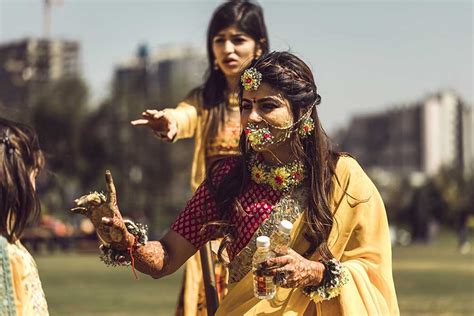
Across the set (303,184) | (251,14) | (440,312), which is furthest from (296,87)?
(440,312)

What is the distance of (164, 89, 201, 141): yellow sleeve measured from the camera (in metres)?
6.66

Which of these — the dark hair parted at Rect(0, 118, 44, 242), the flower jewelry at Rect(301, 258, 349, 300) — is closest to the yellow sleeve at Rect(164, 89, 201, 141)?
the dark hair parted at Rect(0, 118, 44, 242)

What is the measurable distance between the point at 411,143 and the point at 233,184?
440 ft

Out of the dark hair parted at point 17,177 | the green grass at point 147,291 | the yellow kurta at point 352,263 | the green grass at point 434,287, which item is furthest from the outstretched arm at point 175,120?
the green grass at point 434,287

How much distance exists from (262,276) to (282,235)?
0.18m

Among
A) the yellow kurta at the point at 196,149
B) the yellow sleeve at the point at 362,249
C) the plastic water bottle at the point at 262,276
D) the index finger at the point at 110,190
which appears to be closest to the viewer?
the index finger at the point at 110,190

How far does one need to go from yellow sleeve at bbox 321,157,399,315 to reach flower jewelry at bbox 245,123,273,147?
0.38 metres

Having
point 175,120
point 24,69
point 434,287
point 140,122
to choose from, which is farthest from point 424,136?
point 140,122

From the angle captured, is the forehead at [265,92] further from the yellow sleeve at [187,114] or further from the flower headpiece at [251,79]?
the yellow sleeve at [187,114]

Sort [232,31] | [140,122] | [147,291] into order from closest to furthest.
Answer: [140,122]
[232,31]
[147,291]

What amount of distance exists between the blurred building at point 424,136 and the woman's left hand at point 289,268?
400ft

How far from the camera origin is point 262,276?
453 cm

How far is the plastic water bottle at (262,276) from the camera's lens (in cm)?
446

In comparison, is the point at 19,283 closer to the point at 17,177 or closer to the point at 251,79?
the point at 17,177
